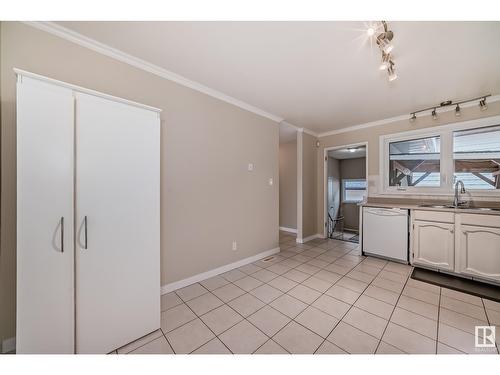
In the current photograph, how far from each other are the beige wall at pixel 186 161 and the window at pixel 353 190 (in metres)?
3.56

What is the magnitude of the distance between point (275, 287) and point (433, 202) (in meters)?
3.00

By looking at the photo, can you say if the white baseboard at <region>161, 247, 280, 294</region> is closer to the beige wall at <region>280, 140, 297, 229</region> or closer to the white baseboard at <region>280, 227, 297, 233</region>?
the white baseboard at <region>280, 227, 297, 233</region>

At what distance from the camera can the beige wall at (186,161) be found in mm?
1338

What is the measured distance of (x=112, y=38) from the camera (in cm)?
160

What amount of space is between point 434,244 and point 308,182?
225cm

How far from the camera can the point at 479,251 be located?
7.31 ft

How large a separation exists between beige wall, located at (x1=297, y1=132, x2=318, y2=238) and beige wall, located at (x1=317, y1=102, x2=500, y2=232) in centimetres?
14

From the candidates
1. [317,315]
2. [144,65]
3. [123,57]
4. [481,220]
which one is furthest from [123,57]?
[481,220]

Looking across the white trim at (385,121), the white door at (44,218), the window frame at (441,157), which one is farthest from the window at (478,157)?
the white door at (44,218)

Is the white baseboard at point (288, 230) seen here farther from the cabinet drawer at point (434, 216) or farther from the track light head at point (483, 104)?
the track light head at point (483, 104)

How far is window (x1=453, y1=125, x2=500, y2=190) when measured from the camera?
2.61m

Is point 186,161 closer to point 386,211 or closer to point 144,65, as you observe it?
point 144,65

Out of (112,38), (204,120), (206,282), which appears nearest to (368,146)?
(204,120)

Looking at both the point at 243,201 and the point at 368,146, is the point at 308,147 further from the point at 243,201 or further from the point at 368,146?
the point at 243,201
